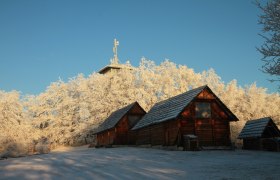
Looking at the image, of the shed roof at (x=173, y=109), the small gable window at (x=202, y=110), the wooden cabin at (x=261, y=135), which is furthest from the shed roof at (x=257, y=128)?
the small gable window at (x=202, y=110)

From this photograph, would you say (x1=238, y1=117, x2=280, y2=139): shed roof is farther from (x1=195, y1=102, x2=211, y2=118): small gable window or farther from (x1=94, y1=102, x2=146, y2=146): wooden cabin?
(x1=94, y1=102, x2=146, y2=146): wooden cabin

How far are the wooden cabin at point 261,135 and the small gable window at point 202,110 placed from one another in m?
3.93

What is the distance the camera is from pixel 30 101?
53812mm

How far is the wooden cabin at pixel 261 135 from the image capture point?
2487 cm

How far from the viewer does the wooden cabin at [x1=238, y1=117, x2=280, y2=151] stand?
2487 centimetres

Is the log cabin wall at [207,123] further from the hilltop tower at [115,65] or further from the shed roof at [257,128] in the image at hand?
the hilltop tower at [115,65]

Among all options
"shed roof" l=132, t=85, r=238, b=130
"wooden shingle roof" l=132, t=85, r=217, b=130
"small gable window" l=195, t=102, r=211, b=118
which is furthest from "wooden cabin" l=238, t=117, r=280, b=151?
"wooden shingle roof" l=132, t=85, r=217, b=130

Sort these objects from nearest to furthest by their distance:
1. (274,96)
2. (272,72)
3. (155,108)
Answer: (272,72)
(155,108)
(274,96)

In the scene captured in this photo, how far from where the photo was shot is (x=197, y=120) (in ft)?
87.6

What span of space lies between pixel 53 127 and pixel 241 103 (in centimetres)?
3160

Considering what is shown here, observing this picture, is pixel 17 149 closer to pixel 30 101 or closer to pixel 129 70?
pixel 30 101

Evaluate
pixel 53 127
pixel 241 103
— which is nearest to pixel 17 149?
pixel 53 127

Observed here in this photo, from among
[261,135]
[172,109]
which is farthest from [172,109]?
[261,135]

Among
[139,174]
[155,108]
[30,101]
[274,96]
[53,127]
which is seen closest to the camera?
[139,174]
